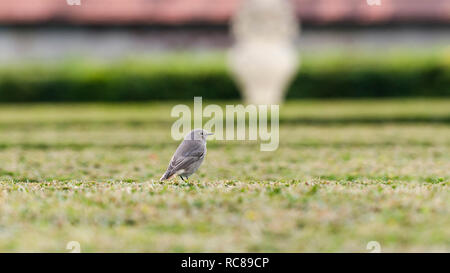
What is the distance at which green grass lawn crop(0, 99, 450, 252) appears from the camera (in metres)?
4.74

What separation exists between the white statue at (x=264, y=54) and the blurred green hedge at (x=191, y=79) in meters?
1.03

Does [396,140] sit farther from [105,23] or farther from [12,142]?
[105,23]

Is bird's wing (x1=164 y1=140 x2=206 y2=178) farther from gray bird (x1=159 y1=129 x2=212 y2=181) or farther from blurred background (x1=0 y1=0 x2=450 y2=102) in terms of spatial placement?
blurred background (x1=0 y1=0 x2=450 y2=102)

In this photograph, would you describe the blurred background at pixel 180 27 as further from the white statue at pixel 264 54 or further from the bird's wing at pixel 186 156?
the bird's wing at pixel 186 156

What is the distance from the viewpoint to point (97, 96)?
2267cm

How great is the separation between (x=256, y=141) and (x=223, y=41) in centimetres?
1668

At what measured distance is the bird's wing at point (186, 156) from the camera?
6383 millimetres

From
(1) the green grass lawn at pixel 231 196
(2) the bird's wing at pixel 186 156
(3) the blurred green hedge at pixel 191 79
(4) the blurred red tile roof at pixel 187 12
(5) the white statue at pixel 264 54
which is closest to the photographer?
(1) the green grass lawn at pixel 231 196

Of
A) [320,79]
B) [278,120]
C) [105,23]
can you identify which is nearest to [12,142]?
[278,120]

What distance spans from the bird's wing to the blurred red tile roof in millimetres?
21964

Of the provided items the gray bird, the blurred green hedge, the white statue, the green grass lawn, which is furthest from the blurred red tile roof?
the gray bird

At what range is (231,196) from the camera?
19.0ft

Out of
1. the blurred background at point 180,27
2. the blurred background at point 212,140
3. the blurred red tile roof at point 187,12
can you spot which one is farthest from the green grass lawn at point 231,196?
the blurred red tile roof at point 187,12

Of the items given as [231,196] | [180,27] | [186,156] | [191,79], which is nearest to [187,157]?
[186,156]
